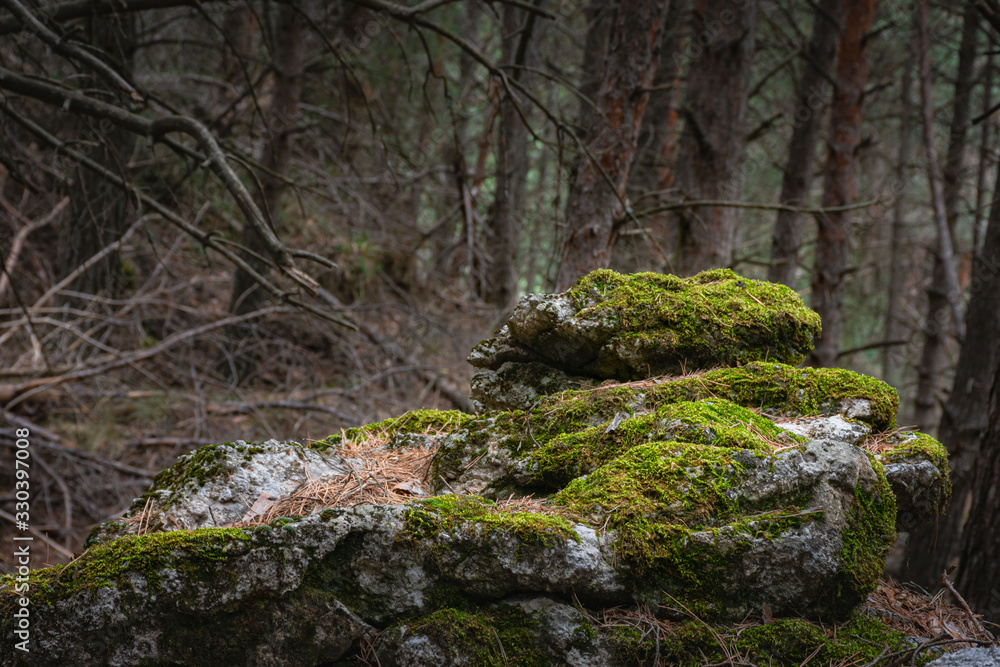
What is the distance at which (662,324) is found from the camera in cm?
290

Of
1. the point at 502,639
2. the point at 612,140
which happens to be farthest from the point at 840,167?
the point at 502,639

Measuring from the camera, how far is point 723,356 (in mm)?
2906

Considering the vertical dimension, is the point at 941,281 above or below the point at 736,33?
below

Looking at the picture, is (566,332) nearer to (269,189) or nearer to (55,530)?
(55,530)

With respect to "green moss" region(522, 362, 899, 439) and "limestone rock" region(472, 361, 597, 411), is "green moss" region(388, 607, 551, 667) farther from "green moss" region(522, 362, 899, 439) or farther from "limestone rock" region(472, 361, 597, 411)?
"limestone rock" region(472, 361, 597, 411)

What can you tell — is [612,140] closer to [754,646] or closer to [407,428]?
[407,428]

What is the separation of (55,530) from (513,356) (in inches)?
188

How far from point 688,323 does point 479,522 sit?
140 cm

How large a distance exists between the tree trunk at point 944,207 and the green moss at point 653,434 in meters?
6.70

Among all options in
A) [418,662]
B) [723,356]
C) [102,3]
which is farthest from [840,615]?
[102,3]

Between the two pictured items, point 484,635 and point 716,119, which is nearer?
point 484,635

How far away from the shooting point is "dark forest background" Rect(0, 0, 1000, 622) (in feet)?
14.6

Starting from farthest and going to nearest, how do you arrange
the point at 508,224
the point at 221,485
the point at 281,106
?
1. the point at 508,224
2. the point at 281,106
3. the point at 221,485

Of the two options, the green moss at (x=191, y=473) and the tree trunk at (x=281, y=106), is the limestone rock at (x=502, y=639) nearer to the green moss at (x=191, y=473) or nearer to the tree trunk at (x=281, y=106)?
the green moss at (x=191, y=473)
